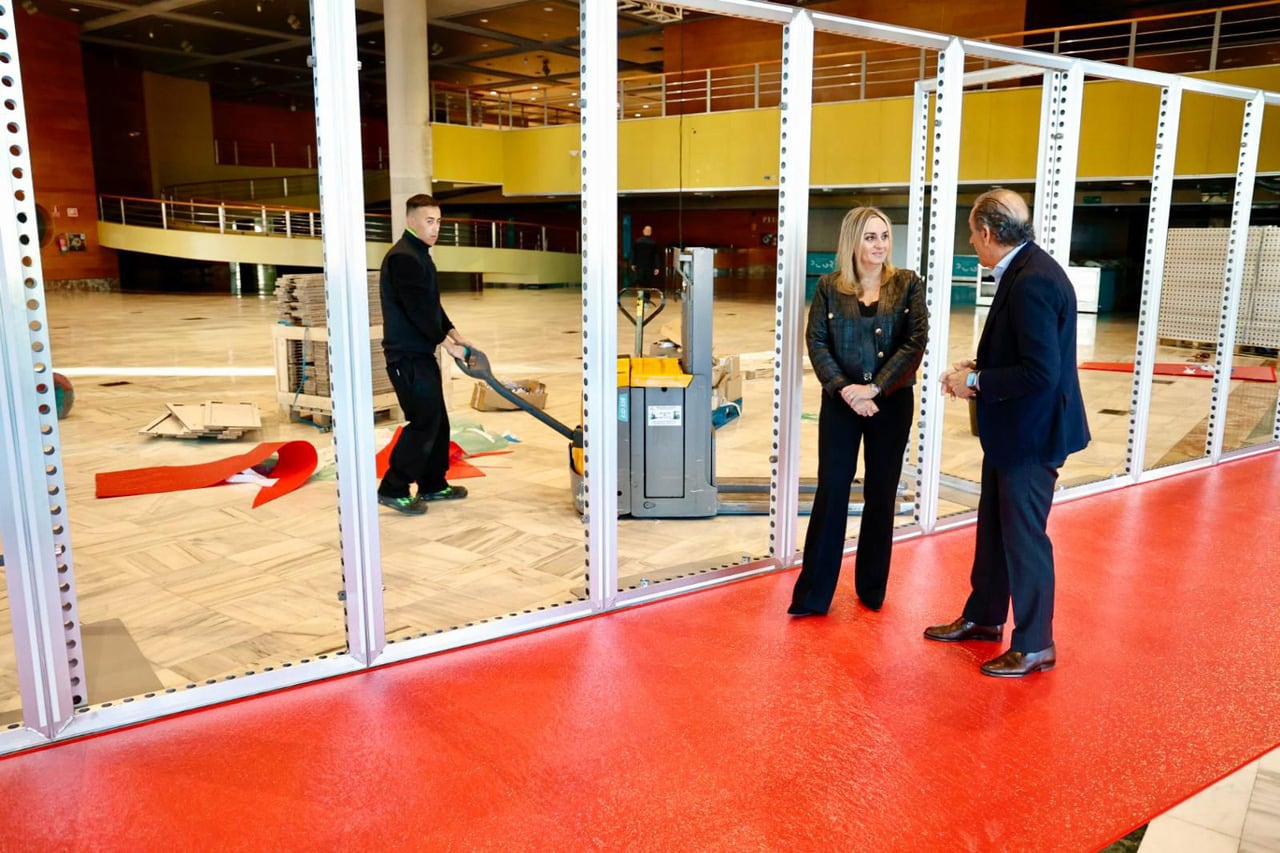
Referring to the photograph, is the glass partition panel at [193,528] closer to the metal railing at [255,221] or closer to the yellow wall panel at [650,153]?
the yellow wall panel at [650,153]

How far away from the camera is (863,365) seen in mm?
3598

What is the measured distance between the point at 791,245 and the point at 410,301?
221 cm

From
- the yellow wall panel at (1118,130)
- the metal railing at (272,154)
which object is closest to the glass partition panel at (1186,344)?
the yellow wall panel at (1118,130)

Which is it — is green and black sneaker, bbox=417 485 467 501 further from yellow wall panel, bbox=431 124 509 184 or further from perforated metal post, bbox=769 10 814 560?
yellow wall panel, bbox=431 124 509 184

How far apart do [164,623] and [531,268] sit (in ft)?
78.0

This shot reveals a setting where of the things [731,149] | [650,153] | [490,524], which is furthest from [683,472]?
[650,153]

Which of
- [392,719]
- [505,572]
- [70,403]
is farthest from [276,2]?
[392,719]

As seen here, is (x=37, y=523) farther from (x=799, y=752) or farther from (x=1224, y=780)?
(x=1224, y=780)

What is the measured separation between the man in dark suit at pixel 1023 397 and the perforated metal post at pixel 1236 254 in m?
3.74

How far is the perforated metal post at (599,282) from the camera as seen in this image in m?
3.41

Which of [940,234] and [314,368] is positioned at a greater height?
[940,234]

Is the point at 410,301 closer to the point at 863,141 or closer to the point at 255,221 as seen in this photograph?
the point at 863,141

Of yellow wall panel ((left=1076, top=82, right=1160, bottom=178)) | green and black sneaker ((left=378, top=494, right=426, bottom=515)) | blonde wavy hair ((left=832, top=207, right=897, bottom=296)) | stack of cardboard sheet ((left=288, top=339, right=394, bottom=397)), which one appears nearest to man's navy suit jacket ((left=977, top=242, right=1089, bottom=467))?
blonde wavy hair ((left=832, top=207, right=897, bottom=296))

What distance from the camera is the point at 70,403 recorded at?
8078mm
